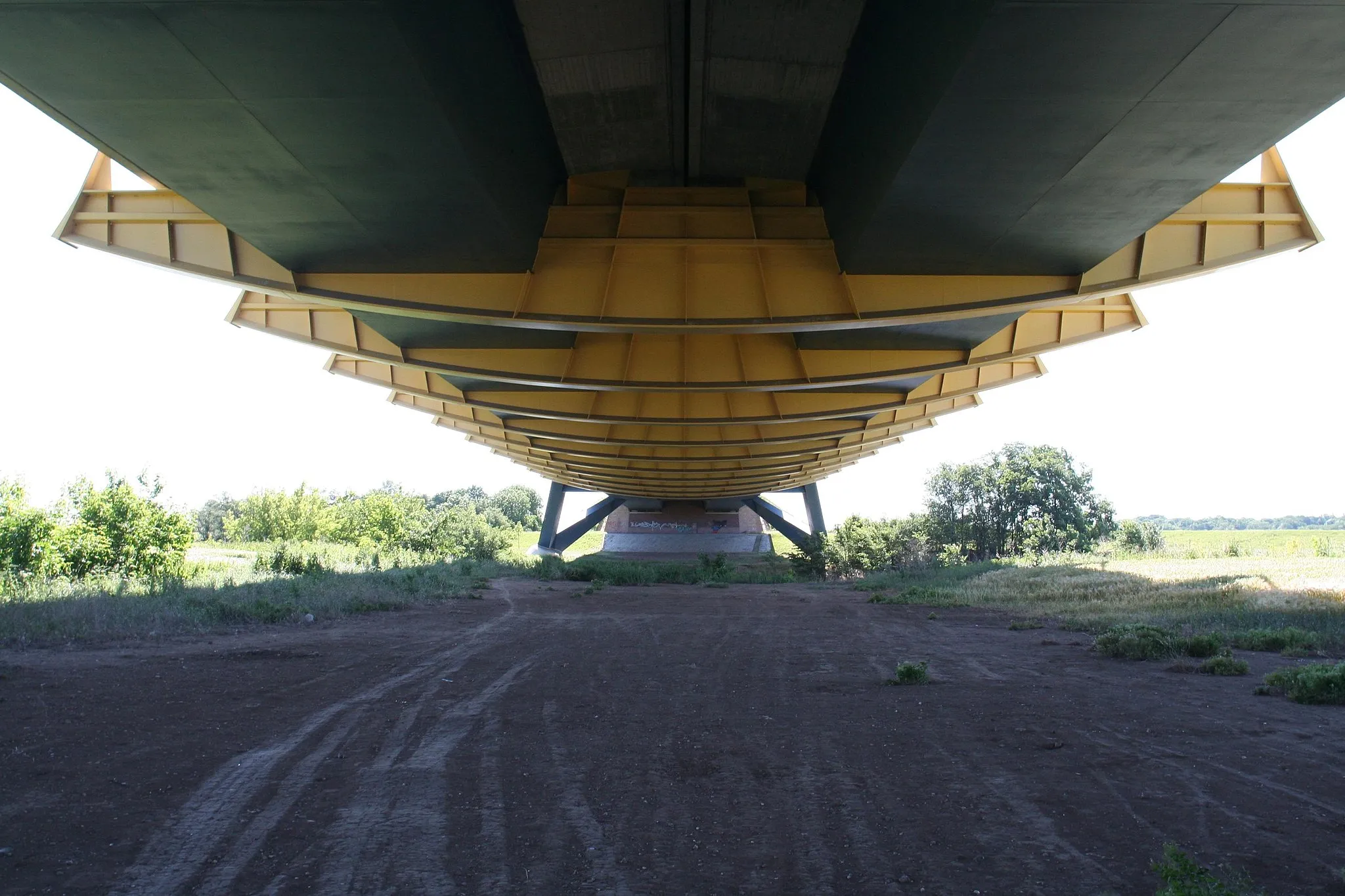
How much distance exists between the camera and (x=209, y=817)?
570 centimetres

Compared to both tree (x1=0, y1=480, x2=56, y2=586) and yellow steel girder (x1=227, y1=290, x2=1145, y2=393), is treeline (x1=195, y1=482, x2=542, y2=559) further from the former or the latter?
yellow steel girder (x1=227, y1=290, x2=1145, y2=393)

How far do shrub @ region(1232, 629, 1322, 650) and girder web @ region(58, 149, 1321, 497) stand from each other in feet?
17.4

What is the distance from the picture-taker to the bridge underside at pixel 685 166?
6.37 m

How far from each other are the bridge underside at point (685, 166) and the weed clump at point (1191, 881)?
528 centimetres

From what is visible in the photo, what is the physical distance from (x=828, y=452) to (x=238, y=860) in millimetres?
27838

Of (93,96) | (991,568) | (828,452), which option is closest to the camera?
(93,96)

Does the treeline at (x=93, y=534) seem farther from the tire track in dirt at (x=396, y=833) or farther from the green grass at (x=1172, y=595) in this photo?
the green grass at (x=1172, y=595)

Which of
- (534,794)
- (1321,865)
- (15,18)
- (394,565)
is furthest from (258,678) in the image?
(394,565)

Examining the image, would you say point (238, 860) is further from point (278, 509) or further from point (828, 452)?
point (278, 509)

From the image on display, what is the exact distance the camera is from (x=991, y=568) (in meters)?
33.9

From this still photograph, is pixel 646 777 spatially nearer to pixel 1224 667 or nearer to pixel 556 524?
pixel 1224 667

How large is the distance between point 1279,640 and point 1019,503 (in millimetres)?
49467

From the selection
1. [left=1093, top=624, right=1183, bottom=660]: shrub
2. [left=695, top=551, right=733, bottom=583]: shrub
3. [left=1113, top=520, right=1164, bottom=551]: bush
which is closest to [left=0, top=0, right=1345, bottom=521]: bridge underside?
[left=1093, top=624, right=1183, bottom=660]: shrub

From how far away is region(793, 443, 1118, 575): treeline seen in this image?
54438 mm
